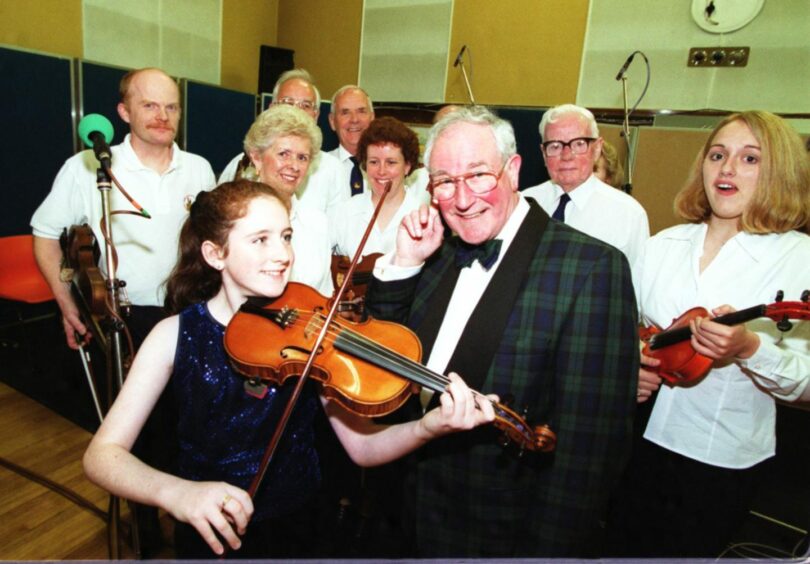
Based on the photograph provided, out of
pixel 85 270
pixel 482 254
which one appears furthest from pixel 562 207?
pixel 85 270

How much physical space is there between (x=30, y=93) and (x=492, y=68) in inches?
198

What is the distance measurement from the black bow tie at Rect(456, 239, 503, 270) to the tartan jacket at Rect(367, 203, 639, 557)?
52mm

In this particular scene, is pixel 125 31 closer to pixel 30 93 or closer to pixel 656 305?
pixel 30 93

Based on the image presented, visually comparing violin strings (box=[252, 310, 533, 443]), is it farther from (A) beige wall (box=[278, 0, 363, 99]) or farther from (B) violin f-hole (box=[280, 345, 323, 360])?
(A) beige wall (box=[278, 0, 363, 99])

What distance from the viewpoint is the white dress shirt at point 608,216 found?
2.72 m

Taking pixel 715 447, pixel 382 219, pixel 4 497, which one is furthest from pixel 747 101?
pixel 4 497

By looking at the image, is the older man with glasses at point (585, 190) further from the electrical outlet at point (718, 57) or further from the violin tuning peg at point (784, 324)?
Answer: the electrical outlet at point (718, 57)

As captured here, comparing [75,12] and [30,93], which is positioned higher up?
[75,12]

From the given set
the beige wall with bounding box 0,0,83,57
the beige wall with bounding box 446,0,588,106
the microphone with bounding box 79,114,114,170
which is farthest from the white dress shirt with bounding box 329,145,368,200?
the beige wall with bounding box 0,0,83,57

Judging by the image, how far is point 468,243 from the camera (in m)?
1.49

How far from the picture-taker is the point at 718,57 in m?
5.32

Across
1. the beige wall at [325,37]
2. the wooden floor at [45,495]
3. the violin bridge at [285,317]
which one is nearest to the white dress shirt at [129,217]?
the wooden floor at [45,495]

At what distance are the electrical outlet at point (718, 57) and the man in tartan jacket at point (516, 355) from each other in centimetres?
521

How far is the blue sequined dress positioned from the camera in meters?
1.39
